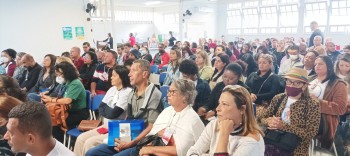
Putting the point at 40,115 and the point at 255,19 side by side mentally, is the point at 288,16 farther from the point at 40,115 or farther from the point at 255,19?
the point at 40,115

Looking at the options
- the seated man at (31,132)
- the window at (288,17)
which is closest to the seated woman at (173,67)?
the seated man at (31,132)

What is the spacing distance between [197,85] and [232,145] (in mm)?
1904

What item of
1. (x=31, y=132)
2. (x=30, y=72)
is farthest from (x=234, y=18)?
(x=31, y=132)

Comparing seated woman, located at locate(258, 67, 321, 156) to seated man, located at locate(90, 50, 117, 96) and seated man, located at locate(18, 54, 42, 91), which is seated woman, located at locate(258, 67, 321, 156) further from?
seated man, located at locate(18, 54, 42, 91)

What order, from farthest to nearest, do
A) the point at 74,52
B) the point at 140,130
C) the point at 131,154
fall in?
the point at 74,52 → the point at 140,130 → the point at 131,154

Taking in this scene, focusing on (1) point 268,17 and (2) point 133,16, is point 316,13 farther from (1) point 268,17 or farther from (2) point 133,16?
(2) point 133,16

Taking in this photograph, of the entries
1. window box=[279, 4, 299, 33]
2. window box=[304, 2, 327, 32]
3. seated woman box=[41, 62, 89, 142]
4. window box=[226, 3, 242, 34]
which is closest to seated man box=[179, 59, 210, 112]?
seated woman box=[41, 62, 89, 142]

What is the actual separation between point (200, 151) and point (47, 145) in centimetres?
106

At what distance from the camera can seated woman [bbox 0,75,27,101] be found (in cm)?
278

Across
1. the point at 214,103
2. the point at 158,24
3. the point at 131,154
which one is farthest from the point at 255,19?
the point at 131,154

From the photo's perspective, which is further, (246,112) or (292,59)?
(292,59)

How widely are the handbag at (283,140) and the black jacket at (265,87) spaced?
1077 millimetres

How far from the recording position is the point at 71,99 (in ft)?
11.6

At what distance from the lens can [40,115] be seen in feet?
4.87
